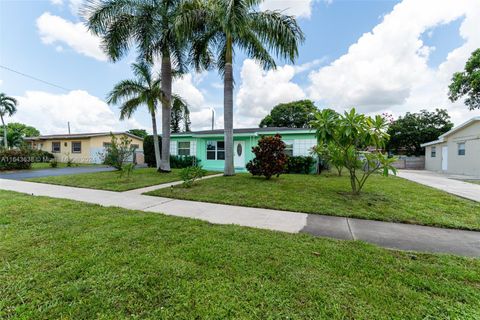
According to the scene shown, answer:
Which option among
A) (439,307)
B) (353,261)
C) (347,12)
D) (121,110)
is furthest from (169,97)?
(439,307)

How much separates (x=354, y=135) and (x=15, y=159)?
801 inches

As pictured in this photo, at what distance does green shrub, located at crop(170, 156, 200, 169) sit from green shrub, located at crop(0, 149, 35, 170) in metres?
10.1

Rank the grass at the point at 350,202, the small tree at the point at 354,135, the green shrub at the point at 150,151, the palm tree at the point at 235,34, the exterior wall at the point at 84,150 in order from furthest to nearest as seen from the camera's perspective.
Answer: the exterior wall at the point at 84,150 → the green shrub at the point at 150,151 → the palm tree at the point at 235,34 → the small tree at the point at 354,135 → the grass at the point at 350,202

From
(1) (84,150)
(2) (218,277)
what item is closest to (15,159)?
(1) (84,150)

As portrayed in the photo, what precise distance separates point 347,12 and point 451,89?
1965 cm

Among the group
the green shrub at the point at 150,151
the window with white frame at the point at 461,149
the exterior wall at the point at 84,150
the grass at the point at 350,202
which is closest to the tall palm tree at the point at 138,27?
the green shrub at the point at 150,151

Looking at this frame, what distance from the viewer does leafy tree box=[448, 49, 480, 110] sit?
17861 millimetres

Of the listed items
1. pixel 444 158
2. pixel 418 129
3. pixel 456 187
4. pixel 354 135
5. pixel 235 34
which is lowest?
pixel 456 187

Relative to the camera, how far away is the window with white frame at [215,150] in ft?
48.7

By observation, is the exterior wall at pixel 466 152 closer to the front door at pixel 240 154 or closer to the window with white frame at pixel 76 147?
the front door at pixel 240 154

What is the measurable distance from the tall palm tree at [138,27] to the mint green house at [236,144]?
14.7 feet

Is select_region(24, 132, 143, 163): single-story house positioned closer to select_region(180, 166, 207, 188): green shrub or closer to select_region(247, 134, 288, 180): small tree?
select_region(180, 166, 207, 188): green shrub

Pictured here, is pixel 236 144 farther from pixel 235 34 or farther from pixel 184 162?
pixel 235 34

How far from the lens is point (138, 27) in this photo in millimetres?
10391
